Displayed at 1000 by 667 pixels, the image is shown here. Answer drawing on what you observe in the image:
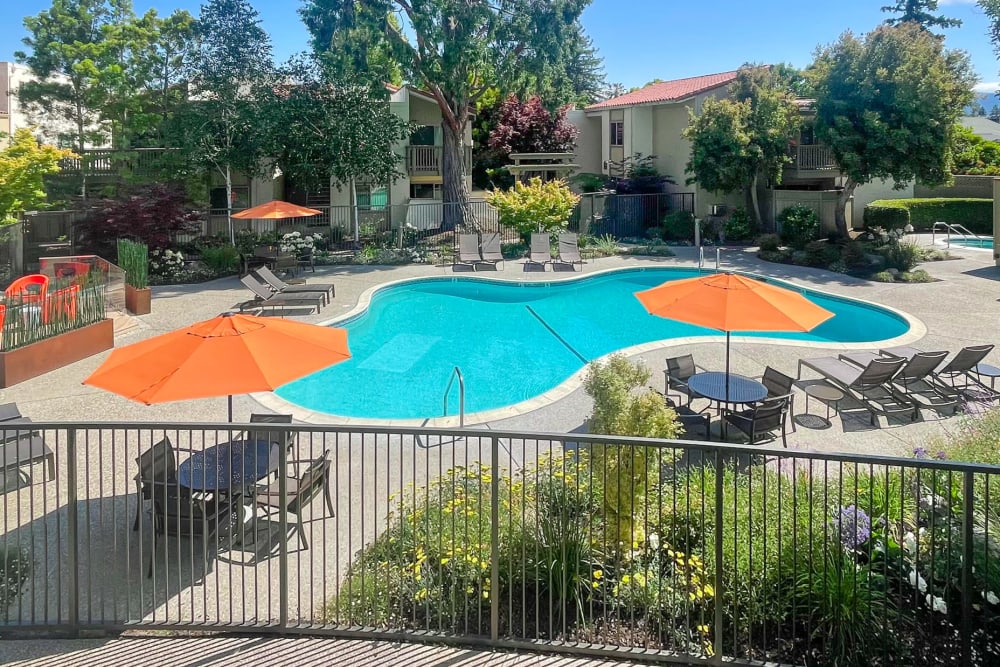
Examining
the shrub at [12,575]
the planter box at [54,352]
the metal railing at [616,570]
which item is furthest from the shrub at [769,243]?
the shrub at [12,575]

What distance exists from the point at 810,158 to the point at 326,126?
17.8 metres

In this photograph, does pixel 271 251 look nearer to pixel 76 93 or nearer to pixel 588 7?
pixel 76 93

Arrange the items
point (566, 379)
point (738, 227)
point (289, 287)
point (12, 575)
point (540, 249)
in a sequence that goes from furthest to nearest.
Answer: point (738, 227) → point (540, 249) → point (289, 287) → point (566, 379) → point (12, 575)

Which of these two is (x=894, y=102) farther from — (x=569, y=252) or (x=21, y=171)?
(x=21, y=171)

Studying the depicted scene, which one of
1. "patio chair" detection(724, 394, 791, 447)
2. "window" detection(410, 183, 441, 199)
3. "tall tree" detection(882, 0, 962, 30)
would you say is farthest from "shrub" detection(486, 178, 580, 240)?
"tall tree" detection(882, 0, 962, 30)

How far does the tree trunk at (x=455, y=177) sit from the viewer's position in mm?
31125

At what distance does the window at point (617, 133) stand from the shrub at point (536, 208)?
11264 millimetres

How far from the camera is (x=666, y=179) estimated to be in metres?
34.2

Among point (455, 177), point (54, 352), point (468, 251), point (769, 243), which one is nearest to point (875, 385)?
point (54, 352)

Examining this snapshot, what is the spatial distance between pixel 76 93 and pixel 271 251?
38.4 ft

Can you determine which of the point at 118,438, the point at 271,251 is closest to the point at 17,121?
the point at 271,251

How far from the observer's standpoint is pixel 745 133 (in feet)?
89.5

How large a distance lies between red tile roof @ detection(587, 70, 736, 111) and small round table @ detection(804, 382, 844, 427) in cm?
2375

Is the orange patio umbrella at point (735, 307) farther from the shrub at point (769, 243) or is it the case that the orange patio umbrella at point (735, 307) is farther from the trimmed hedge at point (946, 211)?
the trimmed hedge at point (946, 211)
